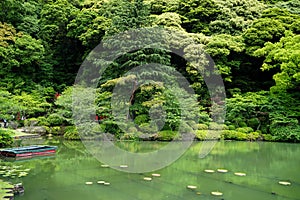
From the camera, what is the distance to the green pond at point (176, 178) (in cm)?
700

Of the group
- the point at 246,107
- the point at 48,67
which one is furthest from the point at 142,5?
the point at 48,67

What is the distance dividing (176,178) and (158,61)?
8.67 meters

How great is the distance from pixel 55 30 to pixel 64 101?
9339 millimetres

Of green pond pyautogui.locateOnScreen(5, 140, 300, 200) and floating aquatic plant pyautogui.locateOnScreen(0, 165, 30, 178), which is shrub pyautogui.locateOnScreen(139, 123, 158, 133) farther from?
floating aquatic plant pyautogui.locateOnScreen(0, 165, 30, 178)

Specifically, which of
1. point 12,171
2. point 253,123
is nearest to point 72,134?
point 12,171

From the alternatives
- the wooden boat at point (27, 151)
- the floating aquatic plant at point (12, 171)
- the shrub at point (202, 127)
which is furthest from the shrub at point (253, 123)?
the floating aquatic plant at point (12, 171)

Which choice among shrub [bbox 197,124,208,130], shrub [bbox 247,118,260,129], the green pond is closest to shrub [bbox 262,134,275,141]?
shrub [bbox 247,118,260,129]

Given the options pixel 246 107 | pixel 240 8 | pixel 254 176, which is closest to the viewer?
pixel 254 176

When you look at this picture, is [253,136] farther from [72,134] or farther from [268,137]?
[72,134]

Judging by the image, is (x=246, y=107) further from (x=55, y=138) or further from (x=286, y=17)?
(x=55, y=138)

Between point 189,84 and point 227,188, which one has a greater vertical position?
point 189,84

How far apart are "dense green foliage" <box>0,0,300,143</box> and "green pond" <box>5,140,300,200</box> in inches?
137

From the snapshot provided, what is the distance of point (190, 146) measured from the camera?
1378 centimetres

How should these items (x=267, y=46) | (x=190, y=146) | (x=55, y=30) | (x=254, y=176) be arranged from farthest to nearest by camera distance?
(x=55, y=30), (x=267, y=46), (x=190, y=146), (x=254, y=176)
